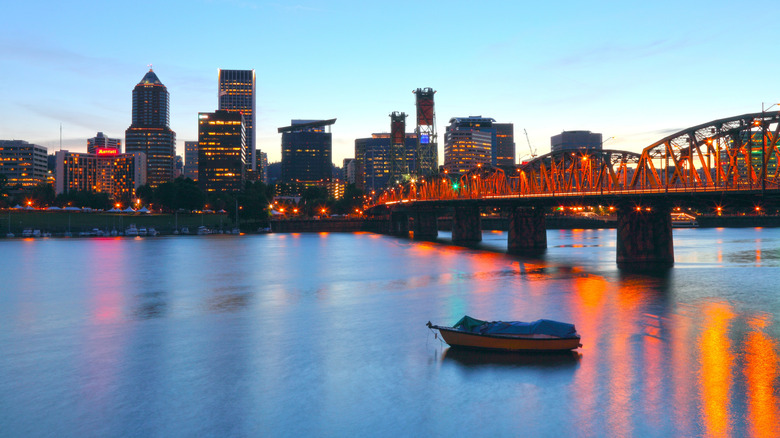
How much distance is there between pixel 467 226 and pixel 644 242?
86866mm

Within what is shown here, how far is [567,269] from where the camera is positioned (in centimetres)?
9006

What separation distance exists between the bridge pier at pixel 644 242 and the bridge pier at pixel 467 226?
3189 inches

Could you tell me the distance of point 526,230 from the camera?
136125 millimetres

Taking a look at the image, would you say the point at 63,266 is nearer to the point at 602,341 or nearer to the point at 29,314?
the point at 29,314

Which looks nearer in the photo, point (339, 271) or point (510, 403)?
point (510, 403)

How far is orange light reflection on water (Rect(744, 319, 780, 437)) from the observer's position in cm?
2516

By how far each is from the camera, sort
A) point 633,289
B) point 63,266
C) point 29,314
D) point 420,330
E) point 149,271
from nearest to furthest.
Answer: point 420,330, point 29,314, point 633,289, point 149,271, point 63,266

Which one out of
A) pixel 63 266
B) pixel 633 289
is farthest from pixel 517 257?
pixel 63 266

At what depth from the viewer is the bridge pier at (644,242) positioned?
8925 cm

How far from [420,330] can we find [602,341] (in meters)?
12.9

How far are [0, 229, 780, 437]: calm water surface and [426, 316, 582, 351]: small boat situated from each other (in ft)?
2.97

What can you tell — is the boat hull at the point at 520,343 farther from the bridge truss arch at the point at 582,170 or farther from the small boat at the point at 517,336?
the bridge truss arch at the point at 582,170

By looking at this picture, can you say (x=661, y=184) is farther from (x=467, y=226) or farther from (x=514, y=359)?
(x=467, y=226)

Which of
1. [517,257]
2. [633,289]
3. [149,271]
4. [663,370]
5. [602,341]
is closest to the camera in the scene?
[663,370]
